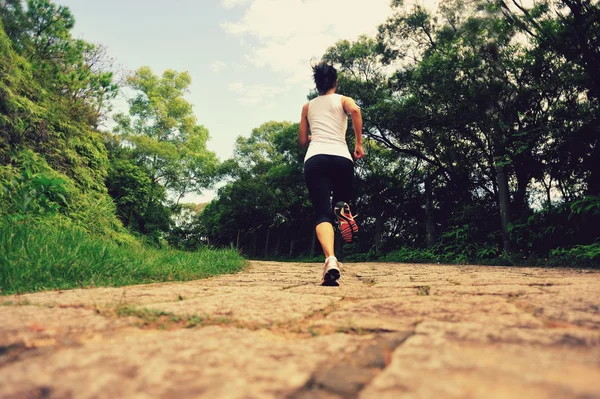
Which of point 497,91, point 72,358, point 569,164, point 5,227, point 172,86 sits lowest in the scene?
point 72,358

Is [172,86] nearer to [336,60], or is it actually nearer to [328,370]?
[336,60]

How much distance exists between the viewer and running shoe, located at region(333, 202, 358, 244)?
317 cm

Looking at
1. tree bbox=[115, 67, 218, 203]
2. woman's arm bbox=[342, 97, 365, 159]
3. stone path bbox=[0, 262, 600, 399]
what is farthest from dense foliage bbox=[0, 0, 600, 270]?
tree bbox=[115, 67, 218, 203]

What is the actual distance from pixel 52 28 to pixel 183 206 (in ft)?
64.6

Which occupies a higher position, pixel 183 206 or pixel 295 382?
pixel 183 206

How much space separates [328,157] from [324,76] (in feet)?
2.76

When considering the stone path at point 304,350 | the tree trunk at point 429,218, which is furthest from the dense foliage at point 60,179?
the tree trunk at point 429,218

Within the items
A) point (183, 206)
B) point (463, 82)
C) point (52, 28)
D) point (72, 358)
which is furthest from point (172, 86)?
point (72, 358)

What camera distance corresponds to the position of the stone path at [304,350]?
2.17ft

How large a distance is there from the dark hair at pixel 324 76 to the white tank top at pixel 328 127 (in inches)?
4.8

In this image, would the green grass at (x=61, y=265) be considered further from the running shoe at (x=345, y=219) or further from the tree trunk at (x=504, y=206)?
the tree trunk at (x=504, y=206)

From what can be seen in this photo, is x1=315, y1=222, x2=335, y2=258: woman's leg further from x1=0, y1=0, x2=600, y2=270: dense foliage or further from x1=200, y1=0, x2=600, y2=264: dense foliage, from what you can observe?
x1=200, y1=0, x2=600, y2=264: dense foliage

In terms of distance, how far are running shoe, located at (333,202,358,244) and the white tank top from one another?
1.50 feet

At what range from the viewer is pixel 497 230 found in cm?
979
